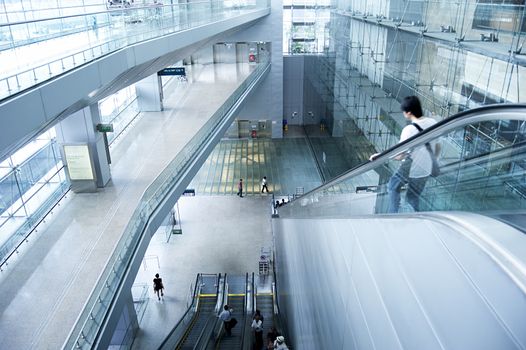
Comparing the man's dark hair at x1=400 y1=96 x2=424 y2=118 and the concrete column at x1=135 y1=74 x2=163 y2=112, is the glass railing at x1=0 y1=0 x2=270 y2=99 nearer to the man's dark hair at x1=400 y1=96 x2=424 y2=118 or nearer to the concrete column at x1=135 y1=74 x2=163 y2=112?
the man's dark hair at x1=400 y1=96 x2=424 y2=118

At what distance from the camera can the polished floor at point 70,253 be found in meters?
4.14

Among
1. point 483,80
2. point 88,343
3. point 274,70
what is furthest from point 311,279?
point 274,70

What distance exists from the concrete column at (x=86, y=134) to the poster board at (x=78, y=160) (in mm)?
94

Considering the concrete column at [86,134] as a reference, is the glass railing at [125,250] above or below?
below

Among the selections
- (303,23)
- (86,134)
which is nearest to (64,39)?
(86,134)

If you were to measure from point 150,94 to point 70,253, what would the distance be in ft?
22.6

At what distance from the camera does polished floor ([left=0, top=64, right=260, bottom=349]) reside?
414 centimetres

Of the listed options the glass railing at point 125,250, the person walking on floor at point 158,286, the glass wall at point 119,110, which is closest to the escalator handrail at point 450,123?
the glass railing at point 125,250

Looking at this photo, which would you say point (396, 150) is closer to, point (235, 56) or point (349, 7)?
point (349, 7)

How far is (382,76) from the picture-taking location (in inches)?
386

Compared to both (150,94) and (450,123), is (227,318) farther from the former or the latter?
(150,94)

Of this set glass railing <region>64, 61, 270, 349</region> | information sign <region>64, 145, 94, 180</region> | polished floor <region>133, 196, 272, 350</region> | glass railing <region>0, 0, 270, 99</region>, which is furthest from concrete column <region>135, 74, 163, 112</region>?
information sign <region>64, 145, 94, 180</region>

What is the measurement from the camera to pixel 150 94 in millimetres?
11305

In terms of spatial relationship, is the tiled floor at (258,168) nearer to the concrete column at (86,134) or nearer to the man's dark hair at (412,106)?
the concrete column at (86,134)
